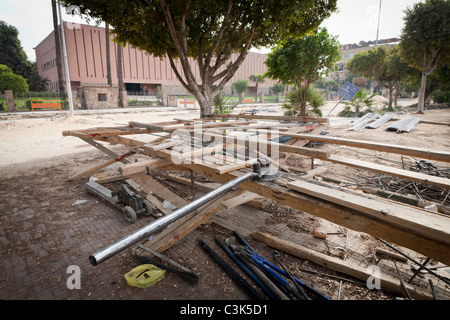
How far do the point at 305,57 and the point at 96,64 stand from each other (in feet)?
123

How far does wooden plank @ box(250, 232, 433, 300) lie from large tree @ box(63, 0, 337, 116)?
5402 millimetres

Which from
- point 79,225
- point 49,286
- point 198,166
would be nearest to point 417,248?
point 198,166

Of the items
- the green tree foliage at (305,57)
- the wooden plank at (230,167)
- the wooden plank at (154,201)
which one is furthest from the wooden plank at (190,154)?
the green tree foliage at (305,57)

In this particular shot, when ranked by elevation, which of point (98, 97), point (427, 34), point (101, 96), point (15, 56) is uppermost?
point (15, 56)

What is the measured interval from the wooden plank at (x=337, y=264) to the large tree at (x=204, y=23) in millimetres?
5402

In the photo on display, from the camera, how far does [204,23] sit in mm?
8266

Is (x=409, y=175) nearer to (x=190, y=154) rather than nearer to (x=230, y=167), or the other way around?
(x=230, y=167)

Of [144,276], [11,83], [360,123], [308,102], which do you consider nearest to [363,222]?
[144,276]

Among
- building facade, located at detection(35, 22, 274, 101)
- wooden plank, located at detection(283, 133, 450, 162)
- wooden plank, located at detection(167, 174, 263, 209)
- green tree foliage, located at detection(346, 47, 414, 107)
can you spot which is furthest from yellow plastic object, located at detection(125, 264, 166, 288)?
building facade, located at detection(35, 22, 274, 101)

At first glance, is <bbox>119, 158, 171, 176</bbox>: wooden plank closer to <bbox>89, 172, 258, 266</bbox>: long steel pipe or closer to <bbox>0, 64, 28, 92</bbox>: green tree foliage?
<bbox>89, 172, 258, 266</bbox>: long steel pipe

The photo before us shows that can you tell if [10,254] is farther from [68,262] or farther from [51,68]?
[51,68]

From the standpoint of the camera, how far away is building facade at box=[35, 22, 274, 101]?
1394 inches
